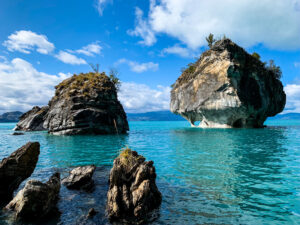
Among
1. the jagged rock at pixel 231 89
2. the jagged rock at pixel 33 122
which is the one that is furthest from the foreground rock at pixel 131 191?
the jagged rock at pixel 33 122

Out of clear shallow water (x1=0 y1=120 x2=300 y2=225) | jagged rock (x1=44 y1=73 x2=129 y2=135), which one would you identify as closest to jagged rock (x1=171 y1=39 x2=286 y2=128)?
jagged rock (x1=44 y1=73 x2=129 y2=135)

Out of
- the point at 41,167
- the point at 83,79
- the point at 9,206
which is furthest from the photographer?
the point at 83,79

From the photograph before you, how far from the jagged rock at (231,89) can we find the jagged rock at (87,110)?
24.4 meters

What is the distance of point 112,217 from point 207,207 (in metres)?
3.34

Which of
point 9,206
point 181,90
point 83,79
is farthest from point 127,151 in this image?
point 181,90

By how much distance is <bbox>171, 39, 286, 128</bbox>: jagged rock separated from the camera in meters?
49.8

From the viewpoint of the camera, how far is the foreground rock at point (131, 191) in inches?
252

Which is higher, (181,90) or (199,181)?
(181,90)

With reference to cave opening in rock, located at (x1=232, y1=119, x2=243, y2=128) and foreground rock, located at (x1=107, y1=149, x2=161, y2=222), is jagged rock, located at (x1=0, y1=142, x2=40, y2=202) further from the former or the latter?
cave opening in rock, located at (x1=232, y1=119, x2=243, y2=128)

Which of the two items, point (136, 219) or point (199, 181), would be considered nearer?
point (136, 219)

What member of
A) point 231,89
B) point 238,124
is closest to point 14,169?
point 231,89

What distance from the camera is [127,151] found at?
8375 millimetres

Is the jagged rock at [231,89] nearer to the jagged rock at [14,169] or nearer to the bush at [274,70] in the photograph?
the bush at [274,70]

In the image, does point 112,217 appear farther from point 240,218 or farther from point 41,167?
point 41,167
